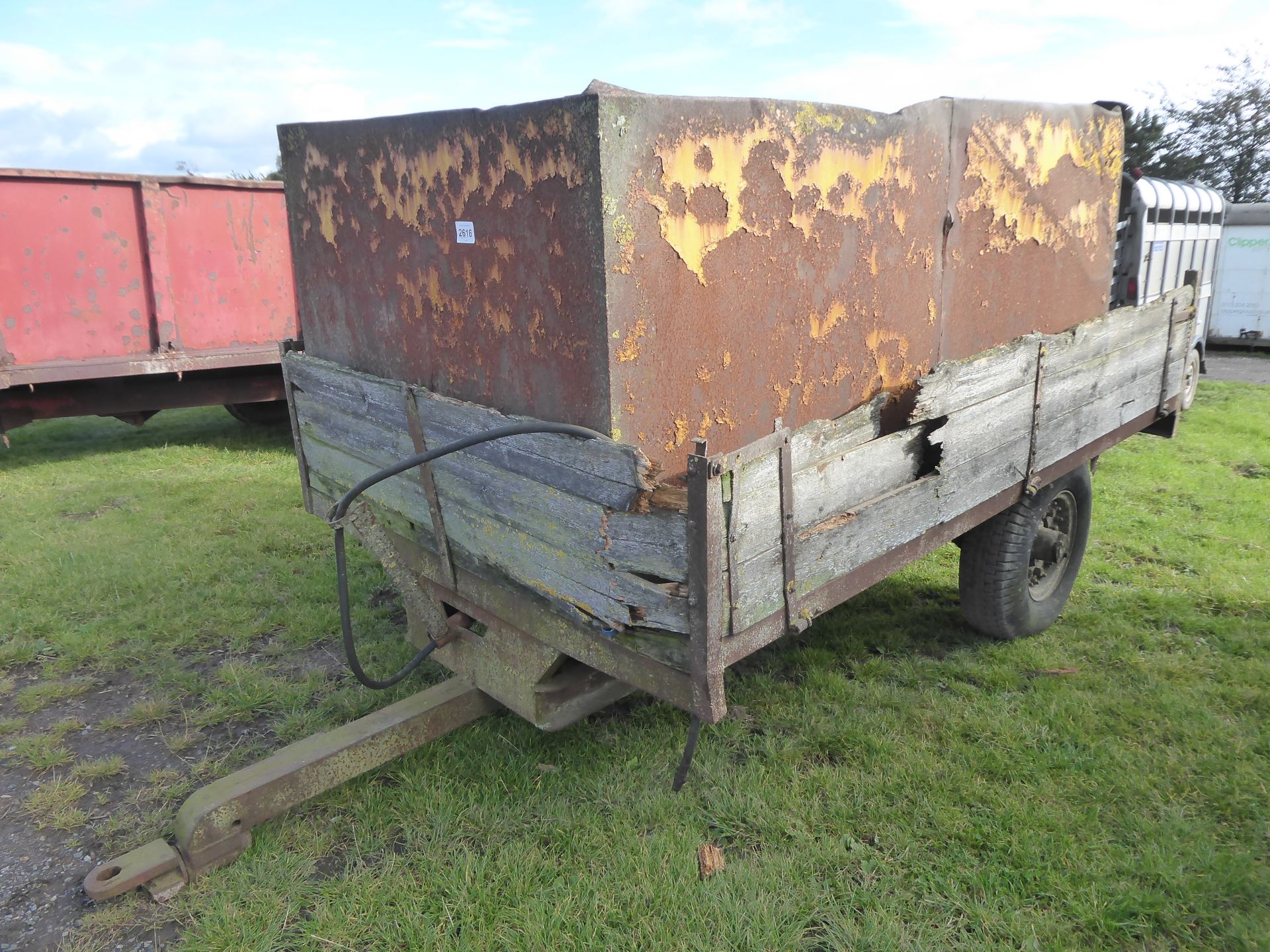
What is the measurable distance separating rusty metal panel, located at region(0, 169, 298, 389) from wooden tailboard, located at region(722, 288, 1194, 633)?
220 inches

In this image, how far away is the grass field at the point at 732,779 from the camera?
6.80 ft

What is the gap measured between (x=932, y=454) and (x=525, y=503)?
1178mm

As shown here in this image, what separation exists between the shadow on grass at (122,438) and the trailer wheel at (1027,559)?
5672 mm

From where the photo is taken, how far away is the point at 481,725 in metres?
2.78

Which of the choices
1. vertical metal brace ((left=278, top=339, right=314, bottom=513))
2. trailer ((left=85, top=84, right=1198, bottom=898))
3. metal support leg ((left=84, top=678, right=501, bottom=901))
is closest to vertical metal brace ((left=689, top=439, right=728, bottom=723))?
trailer ((left=85, top=84, right=1198, bottom=898))

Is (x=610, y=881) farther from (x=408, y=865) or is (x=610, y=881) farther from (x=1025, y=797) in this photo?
(x=1025, y=797)

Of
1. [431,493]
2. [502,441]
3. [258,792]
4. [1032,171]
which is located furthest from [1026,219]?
[258,792]

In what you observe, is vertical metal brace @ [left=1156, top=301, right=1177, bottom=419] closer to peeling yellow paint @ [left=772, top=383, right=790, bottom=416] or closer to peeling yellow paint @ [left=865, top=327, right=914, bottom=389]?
peeling yellow paint @ [left=865, top=327, right=914, bottom=389]

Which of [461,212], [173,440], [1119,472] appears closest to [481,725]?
[461,212]

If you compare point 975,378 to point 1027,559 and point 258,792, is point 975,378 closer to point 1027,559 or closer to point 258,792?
point 1027,559

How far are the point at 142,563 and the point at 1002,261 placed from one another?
4199 mm

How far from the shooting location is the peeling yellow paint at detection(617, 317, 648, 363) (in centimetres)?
179

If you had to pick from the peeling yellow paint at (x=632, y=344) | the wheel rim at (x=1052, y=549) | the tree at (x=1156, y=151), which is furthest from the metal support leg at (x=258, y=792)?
the tree at (x=1156, y=151)

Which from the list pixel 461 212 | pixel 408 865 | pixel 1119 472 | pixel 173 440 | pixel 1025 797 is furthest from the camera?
pixel 173 440
